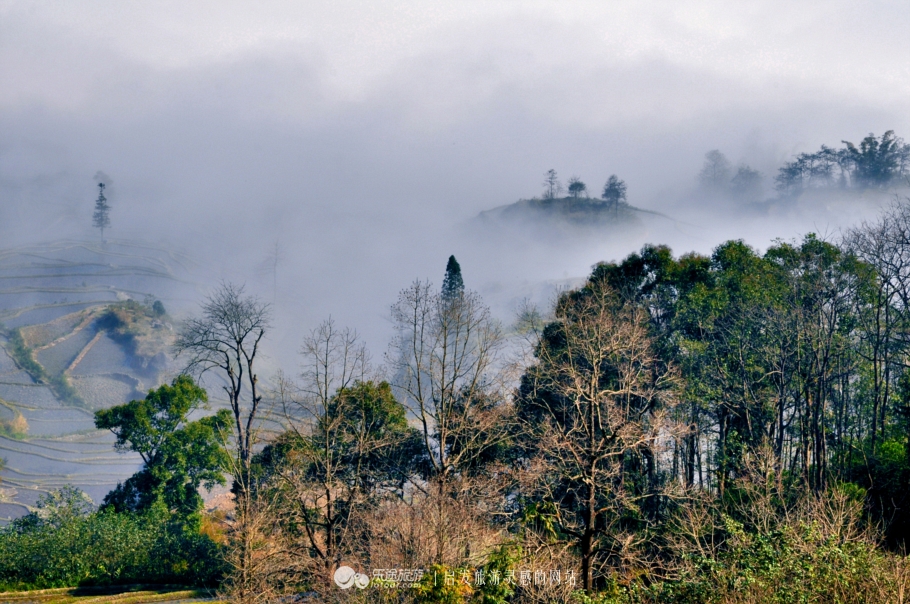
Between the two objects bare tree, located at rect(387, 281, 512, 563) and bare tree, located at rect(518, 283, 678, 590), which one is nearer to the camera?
bare tree, located at rect(518, 283, 678, 590)

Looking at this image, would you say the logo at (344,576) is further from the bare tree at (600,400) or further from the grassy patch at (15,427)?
the grassy patch at (15,427)

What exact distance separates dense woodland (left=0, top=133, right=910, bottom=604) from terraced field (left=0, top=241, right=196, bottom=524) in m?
21.9

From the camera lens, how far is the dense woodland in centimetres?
1895

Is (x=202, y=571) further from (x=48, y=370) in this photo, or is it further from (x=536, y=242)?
(x=536, y=242)

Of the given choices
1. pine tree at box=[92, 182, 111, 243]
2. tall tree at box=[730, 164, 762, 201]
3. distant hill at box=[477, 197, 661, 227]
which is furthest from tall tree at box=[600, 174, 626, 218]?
pine tree at box=[92, 182, 111, 243]

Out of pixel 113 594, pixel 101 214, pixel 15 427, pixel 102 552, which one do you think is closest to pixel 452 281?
pixel 102 552

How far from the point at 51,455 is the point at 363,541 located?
4066 cm

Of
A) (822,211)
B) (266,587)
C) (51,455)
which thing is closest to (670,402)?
(266,587)

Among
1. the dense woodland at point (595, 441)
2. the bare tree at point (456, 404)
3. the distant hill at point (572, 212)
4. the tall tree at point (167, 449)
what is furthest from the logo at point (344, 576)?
the distant hill at point (572, 212)

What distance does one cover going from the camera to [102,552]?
84.1 ft

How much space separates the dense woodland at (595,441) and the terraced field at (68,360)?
21851mm

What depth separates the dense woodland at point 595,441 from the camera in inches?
746

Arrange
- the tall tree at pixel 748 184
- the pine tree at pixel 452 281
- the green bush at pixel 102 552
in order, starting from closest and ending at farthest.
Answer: the green bush at pixel 102 552 → the pine tree at pixel 452 281 → the tall tree at pixel 748 184

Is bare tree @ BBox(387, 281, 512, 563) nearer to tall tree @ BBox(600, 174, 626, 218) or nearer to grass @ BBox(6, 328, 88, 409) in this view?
grass @ BBox(6, 328, 88, 409)
